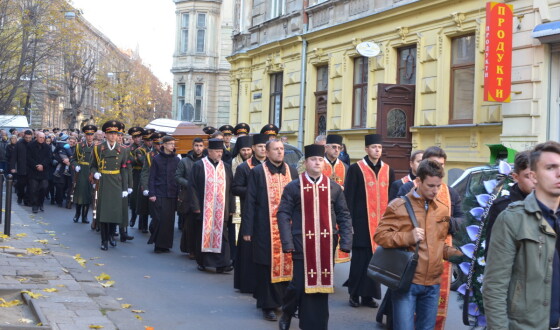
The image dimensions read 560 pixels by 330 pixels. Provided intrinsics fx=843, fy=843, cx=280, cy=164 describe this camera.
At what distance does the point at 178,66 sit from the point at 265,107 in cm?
2775

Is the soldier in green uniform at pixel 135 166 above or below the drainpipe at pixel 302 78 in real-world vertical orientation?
below

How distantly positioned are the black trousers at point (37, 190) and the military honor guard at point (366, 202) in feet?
39.3

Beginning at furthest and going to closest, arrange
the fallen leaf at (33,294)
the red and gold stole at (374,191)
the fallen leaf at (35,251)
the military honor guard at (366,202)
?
the fallen leaf at (35,251) < the red and gold stole at (374,191) < the military honor guard at (366,202) < the fallen leaf at (33,294)

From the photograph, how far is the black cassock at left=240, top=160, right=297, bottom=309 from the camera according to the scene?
884 centimetres

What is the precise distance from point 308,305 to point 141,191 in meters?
9.26

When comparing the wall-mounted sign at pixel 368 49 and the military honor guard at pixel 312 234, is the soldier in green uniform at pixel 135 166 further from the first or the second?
the military honor guard at pixel 312 234

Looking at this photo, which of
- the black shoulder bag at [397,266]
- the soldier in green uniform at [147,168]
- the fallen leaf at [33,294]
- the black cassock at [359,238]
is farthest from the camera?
the soldier in green uniform at [147,168]

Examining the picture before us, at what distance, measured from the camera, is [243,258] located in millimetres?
9938

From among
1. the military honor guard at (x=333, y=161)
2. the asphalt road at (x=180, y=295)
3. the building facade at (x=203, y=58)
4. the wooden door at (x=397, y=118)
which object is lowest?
the asphalt road at (x=180, y=295)

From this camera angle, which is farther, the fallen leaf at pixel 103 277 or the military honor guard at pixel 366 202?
the fallen leaf at pixel 103 277

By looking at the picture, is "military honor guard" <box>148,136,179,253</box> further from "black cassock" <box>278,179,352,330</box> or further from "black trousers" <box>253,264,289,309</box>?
"black cassock" <box>278,179,352,330</box>

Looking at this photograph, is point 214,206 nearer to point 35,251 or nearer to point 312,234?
point 35,251

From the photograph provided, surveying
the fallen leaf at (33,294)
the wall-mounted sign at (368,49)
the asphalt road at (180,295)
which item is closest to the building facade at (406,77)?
the wall-mounted sign at (368,49)

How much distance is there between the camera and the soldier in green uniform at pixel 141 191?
16.6 metres
